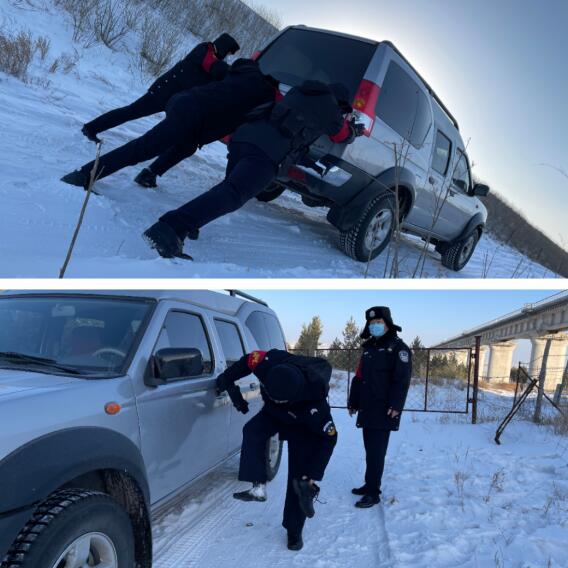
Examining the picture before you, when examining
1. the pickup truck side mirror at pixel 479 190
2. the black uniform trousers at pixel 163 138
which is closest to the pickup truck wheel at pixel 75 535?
the black uniform trousers at pixel 163 138

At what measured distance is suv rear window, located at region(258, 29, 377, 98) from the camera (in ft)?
10.9

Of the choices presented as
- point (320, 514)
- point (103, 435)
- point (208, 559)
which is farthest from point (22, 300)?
point (320, 514)

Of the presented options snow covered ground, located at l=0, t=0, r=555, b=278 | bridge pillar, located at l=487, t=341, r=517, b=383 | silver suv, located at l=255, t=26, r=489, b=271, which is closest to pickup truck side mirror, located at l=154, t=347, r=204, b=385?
snow covered ground, located at l=0, t=0, r=555, b=278

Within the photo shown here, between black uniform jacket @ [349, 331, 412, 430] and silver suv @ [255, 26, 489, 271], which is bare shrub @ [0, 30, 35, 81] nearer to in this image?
silver suv @ [255, 26, 489, 271]

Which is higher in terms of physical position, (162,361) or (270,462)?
(162,361)

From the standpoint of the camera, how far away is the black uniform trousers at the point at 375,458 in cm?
459

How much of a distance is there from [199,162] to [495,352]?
31210mm

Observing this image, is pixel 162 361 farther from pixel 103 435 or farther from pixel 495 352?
pixel 495 352

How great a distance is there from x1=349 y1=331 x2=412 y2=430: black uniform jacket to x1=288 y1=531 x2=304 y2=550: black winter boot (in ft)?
4.36

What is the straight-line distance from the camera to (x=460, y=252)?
4.66 meters

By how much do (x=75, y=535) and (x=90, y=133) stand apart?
245cm

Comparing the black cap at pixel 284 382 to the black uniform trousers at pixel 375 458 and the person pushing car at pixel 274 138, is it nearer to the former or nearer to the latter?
the person pushing car at pixel 274 138

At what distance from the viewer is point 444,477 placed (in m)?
5.34

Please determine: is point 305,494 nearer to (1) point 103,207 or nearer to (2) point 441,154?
(1) point 103,207
